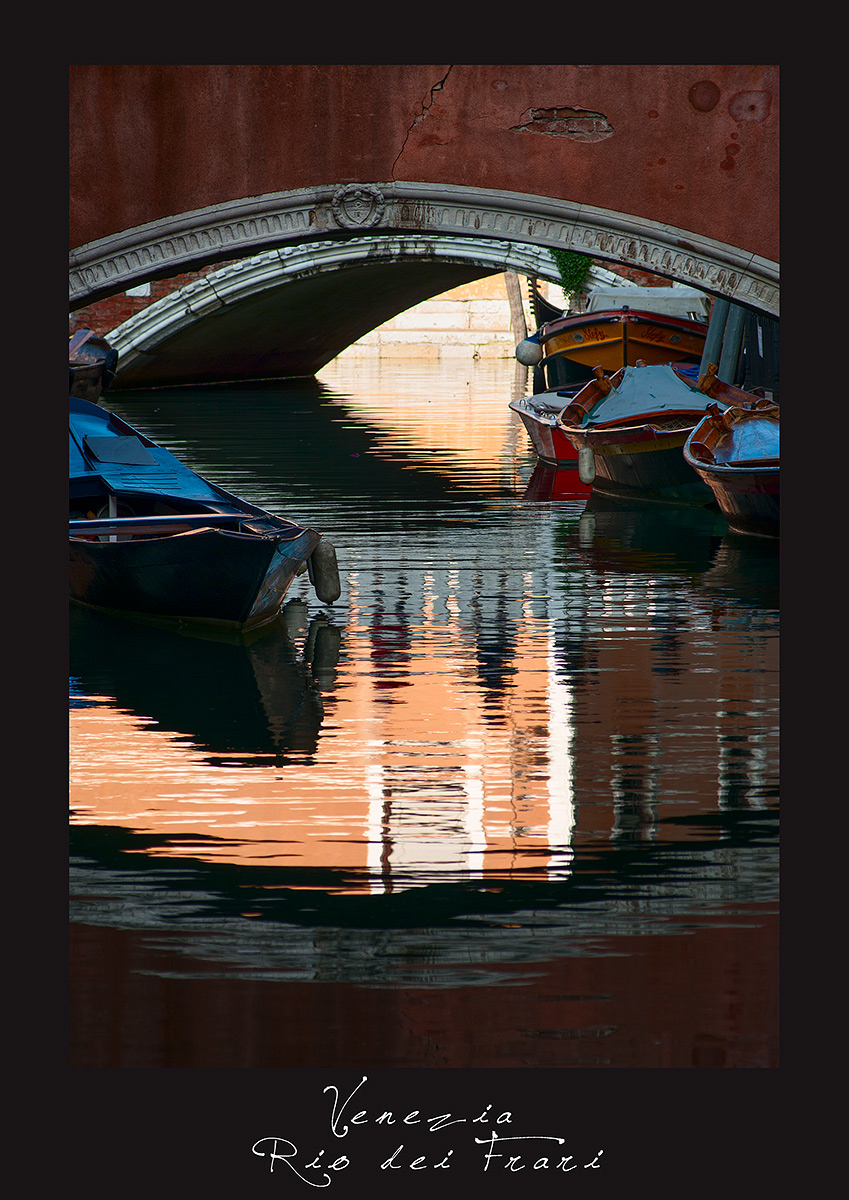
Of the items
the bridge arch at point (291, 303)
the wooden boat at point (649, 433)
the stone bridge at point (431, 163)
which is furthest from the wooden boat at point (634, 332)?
the stone bridge at point (431, 163)

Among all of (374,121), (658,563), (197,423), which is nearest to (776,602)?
(658,563)

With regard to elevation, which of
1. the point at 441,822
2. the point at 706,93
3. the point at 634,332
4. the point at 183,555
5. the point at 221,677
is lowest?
the point at 441,822

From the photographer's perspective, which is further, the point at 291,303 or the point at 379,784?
the point at 291,303

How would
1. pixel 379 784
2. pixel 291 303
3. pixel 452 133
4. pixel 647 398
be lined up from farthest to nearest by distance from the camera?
pixel 291 303
pixel 647 398
pixel 452 133
pixel 379 784

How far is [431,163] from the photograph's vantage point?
6156mm

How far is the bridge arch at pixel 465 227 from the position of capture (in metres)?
6.14

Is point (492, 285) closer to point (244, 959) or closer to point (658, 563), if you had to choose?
point (658, 563)

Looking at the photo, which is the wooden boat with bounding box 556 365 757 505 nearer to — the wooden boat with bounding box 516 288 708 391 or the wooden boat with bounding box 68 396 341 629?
the wooden boat with bounding box 516 288 708 391

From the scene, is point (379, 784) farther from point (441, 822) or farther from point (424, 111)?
point (424, 111)

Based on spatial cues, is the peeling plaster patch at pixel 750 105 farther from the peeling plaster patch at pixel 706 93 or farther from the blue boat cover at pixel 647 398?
the blue boat cover at pixel 647 398

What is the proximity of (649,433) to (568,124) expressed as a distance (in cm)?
499

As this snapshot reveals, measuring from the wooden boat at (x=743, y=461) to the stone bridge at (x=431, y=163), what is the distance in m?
2.65

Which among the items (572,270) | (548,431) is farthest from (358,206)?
(572,270)

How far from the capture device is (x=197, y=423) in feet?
53.8
